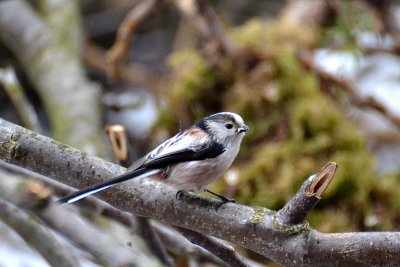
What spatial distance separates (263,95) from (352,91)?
1.28 ft

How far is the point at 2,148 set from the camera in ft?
4.33

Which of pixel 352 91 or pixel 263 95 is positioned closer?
pixel 263 95

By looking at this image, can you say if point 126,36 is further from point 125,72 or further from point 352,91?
point 352,91

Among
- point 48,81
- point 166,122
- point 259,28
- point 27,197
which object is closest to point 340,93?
point 259,28

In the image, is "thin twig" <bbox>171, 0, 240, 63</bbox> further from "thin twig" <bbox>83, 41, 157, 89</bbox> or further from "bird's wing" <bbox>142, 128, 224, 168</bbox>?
"bird's wing" <bbox>142, 128, 224, 168</bbox>

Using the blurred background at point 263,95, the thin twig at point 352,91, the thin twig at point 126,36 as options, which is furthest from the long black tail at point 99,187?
the thin twig at point 126,36

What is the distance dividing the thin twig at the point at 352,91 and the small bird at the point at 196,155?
135cm

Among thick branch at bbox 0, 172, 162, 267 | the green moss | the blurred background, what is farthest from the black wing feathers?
the green moss

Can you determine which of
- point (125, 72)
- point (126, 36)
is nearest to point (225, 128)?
point (126, 36)

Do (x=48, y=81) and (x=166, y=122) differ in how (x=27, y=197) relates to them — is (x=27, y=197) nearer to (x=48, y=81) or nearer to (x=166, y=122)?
(x=166, y=122)

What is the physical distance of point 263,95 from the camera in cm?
265

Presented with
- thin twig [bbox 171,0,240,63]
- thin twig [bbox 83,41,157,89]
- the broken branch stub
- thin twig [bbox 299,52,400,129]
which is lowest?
thin twig [bbox 299,52,400,129]

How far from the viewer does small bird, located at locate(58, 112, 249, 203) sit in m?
1.43

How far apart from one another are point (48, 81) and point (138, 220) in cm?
169
